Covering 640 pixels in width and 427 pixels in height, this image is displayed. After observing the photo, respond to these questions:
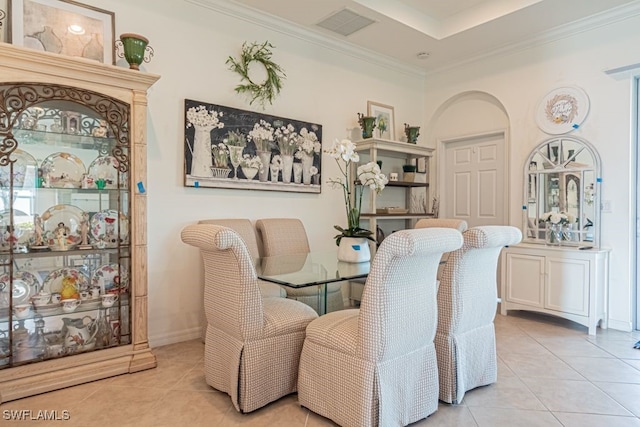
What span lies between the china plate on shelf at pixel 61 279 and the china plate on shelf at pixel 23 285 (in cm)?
5

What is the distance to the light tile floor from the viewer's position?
6.77 ft

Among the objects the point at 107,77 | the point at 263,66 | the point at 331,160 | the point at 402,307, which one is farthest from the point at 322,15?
the point at 402,307

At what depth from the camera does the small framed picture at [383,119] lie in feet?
15.5

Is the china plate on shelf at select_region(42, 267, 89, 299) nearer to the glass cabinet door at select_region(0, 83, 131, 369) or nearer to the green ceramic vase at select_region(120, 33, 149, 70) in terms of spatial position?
the glass cabinet door at select_region(0, 83, 131, 369)

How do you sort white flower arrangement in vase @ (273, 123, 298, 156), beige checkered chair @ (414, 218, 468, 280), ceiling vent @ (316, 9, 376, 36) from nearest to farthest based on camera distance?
beige checkered chair @ (414, 218, 468, 280) → ceiling vent @ (316, 9, 376, 36) → white flower arrangement in vase @ (273, 123, 298, 156)

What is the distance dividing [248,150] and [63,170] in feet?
4.98

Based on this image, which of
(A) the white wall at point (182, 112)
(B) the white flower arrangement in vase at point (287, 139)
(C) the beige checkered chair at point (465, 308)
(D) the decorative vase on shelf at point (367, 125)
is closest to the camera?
(C) the beige checkered chair at point (465, 308)

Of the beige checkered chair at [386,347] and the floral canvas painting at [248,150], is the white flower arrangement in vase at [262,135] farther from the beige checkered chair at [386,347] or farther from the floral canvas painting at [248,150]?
the beige checkered chair at [386,347]

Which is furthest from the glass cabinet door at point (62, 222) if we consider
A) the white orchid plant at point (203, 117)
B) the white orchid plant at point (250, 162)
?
the white orchid plant at point (250, 162)

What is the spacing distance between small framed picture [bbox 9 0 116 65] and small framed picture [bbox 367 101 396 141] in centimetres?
285

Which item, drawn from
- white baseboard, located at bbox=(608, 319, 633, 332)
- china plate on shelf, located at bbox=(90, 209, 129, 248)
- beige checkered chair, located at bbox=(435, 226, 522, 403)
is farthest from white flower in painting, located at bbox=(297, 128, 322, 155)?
white baseboard, located at bbox=(608, 319, 633, 332)

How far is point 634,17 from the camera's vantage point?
357cm

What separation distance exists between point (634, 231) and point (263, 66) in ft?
12.4

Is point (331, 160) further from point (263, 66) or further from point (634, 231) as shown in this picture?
point (634, 231)
